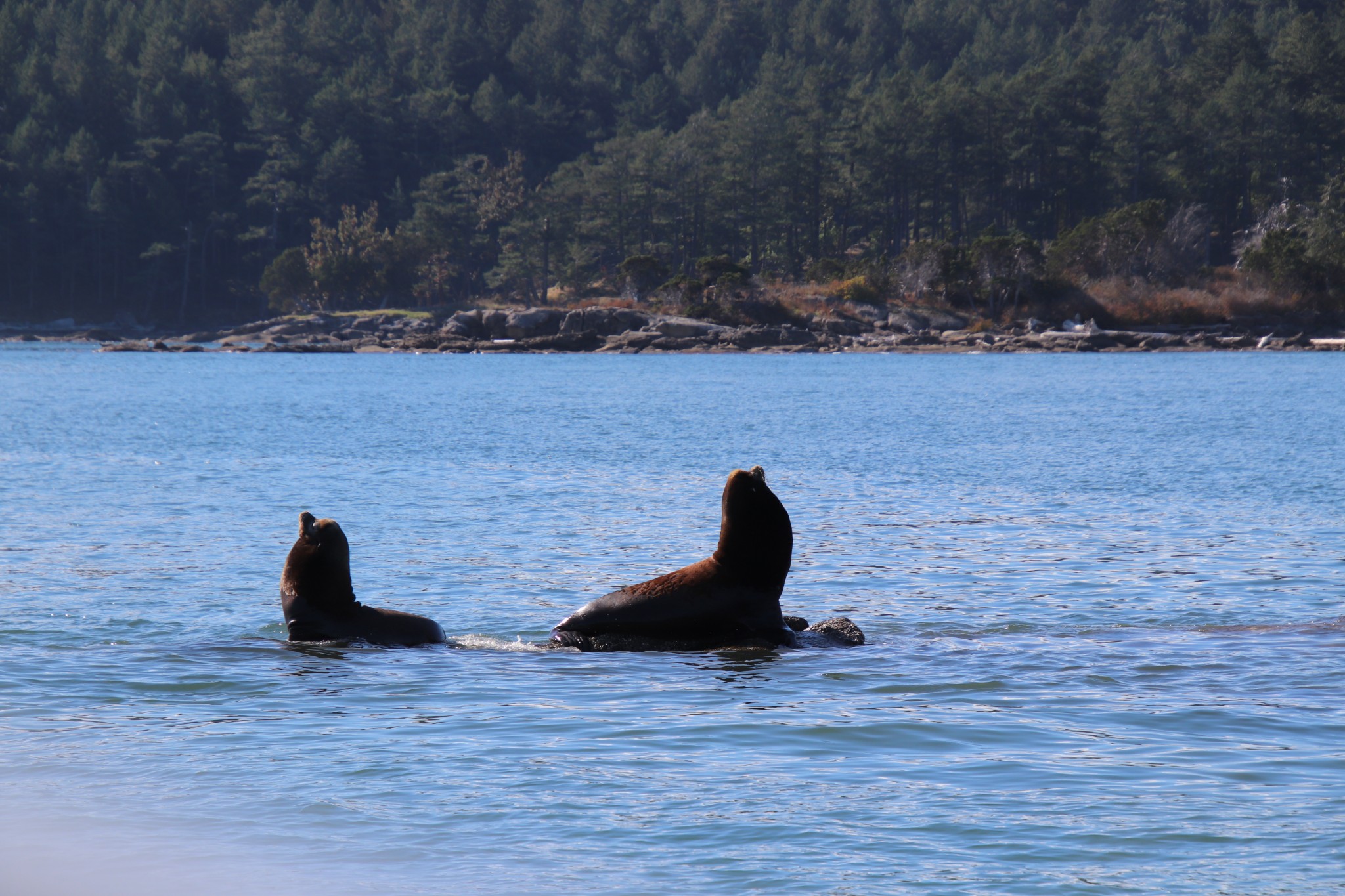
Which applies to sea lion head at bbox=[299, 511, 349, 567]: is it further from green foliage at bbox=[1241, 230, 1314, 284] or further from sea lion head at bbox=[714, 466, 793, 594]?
green foliage at bbox=[1241, 230, 1314, 284]

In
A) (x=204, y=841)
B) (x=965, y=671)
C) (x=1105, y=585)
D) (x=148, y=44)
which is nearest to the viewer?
(x=204, y=841)

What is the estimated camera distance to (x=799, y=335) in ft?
348

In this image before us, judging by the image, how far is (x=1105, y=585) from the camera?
51.4 feet

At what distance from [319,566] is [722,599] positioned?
3.40 meters

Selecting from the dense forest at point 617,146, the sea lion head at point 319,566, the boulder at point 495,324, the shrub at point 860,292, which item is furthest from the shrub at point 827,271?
the sea lion head at point 319,566

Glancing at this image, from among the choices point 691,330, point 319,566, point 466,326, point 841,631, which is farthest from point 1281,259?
point 319,566

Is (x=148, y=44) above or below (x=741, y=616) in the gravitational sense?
above

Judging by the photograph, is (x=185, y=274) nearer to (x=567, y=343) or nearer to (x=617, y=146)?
(x=617, y=146)

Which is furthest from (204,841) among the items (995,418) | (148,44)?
(148,44)

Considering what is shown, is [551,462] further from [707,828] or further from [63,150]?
[63,150]

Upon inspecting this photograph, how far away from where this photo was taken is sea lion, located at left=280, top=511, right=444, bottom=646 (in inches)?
→ 453

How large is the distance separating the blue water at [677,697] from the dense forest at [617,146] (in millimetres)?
87768

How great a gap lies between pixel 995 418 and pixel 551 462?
2091cm

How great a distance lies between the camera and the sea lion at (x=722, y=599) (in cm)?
1089
